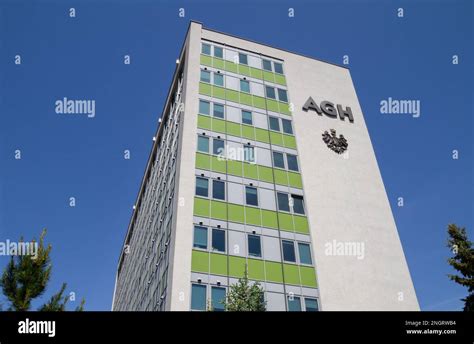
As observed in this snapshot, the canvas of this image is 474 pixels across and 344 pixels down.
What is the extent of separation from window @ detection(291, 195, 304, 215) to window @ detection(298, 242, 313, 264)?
2531 millimetres

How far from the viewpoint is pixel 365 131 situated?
35750 millimetres

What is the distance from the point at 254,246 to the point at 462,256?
12.4 meters

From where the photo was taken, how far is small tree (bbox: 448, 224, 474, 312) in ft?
76.1

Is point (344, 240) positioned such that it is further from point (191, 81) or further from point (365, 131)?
point (191, 81)

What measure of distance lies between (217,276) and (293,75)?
2138cm

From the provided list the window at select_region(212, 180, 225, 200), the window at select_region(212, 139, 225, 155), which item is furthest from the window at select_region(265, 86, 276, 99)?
the window at select_region(212, 180, 225, 200)

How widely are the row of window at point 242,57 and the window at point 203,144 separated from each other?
964cm

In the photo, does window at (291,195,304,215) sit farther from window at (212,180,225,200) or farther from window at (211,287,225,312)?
window at (211,287,225,312)

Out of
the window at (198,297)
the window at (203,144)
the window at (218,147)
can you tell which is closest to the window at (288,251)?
the window at (198,297)

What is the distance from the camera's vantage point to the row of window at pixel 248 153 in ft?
92.8

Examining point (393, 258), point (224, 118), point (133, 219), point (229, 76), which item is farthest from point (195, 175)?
point (133, 219)

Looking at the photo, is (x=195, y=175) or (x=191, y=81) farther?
(x=191, y=81)

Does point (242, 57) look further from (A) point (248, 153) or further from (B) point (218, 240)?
(B) point (218, 240)
